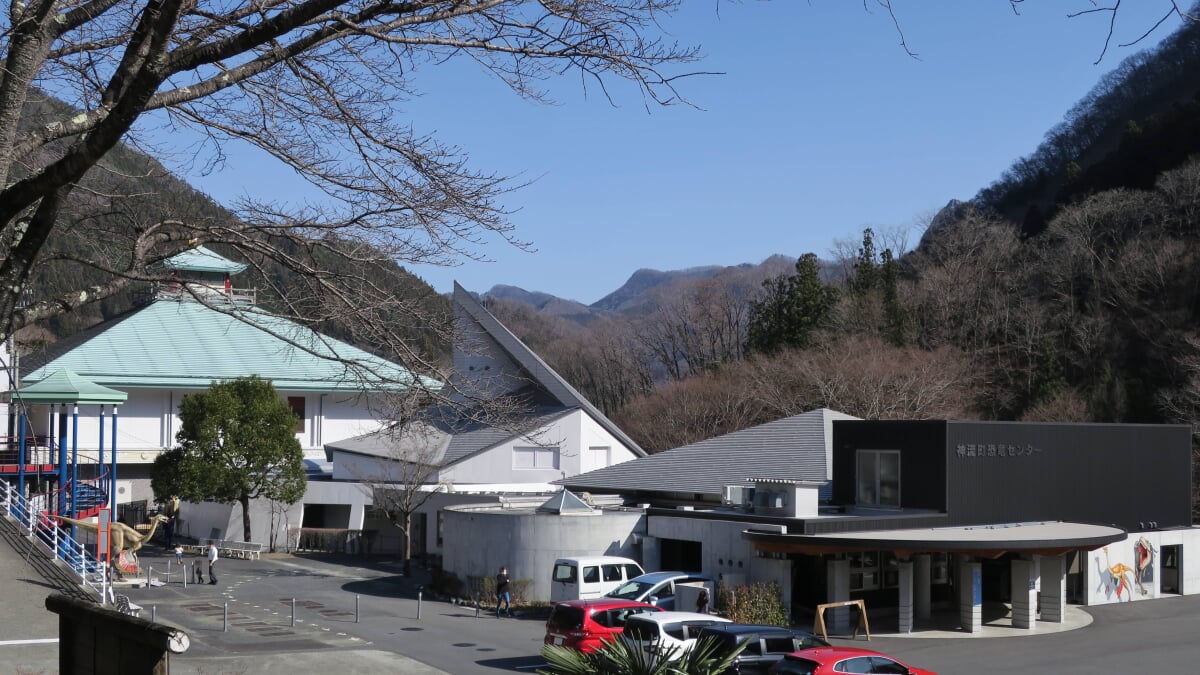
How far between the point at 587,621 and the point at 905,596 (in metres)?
9.00

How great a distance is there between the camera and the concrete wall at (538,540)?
1232 inches

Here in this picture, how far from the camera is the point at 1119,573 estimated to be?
33.3 metres

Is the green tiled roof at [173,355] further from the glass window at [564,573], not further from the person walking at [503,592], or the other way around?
the glass window at [564,573]

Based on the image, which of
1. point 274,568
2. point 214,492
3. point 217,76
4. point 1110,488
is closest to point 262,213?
point 217,76

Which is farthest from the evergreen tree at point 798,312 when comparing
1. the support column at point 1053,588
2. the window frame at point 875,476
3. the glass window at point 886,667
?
the glass window at point 886,667

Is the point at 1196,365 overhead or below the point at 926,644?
overhead

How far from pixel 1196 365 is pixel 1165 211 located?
64.8 ft

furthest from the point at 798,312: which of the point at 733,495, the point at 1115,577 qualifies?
the point at 733,495

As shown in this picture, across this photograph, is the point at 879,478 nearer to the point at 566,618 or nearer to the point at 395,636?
the point at 566,618

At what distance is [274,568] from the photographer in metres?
41.0

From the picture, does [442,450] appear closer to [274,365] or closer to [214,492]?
[214,492]

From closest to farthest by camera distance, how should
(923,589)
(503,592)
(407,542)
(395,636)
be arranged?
(395,636)
(923,589)
(503,592)
(407,542)

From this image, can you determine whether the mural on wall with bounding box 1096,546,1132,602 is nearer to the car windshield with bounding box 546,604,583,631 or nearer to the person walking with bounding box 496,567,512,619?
the person walking with bounding box 496,567,512,619

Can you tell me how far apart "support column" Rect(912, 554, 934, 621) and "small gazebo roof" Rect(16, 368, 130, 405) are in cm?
2714
